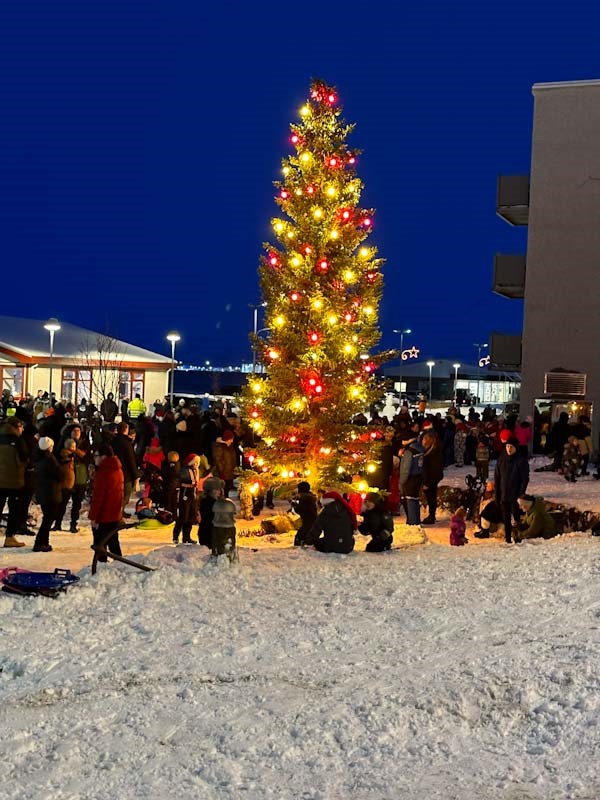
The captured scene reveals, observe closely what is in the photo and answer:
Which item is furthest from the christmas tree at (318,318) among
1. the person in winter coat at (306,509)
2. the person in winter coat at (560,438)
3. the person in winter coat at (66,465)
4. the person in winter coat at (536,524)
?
the person in winter coat at (560,438)

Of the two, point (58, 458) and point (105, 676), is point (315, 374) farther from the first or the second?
point (105, 676)

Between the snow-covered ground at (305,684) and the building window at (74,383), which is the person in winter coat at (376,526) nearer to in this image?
the snow-covered ground at (305,684)

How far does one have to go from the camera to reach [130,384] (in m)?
47.4

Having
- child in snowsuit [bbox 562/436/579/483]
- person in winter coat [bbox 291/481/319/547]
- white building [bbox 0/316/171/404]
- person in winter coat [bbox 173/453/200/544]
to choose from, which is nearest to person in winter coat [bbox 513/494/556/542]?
person in winter coat [bbox 291/481/319/547]

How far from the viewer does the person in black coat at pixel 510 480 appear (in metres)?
13.9

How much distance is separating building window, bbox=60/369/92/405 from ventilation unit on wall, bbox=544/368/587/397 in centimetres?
2330

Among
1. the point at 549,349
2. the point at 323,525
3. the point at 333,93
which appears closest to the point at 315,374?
the point at 323,525

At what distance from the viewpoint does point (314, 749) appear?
18.9 feet

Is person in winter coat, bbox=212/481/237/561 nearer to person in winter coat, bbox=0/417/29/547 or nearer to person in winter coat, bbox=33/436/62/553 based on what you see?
person in winter coat, bbox=33/436/62/553

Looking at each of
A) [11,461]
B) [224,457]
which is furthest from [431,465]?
[11,461]

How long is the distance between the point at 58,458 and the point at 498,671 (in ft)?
25.8

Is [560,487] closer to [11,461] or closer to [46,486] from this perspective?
[46,486]

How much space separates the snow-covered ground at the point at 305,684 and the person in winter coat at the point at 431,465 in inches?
226

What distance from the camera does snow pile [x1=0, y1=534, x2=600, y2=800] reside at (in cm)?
539
